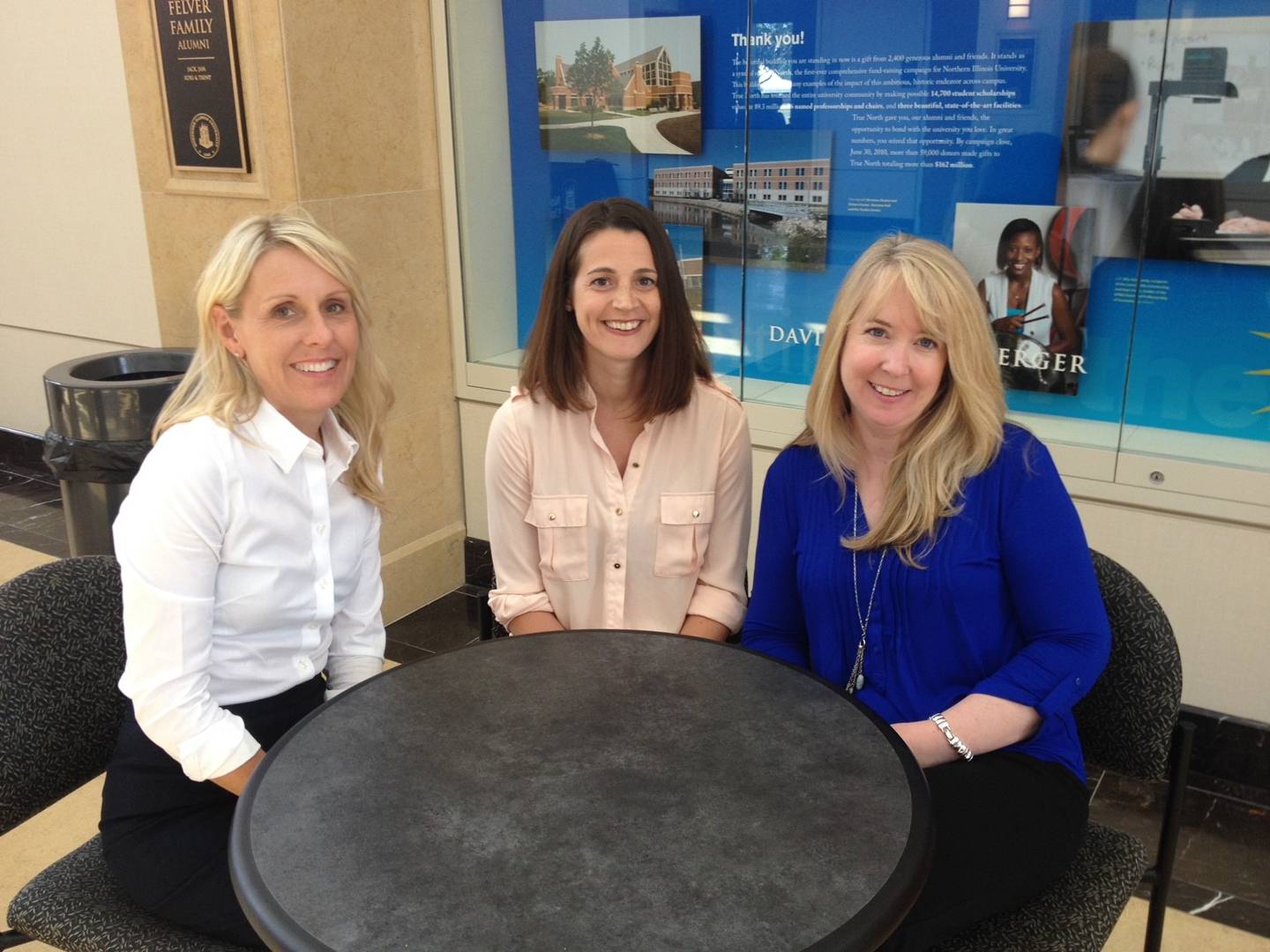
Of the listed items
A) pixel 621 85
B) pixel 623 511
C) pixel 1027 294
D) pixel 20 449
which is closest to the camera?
pixel 623 511

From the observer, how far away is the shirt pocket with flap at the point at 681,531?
7.42 feet

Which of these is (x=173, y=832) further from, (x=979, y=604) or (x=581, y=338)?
(x=979, y=604)

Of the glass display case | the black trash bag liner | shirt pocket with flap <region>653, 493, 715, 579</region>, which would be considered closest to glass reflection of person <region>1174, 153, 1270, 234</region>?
the glass display case

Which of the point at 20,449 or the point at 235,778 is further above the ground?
the point at 235,778

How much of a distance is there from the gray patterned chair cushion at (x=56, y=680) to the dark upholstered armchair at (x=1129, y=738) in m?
1.52

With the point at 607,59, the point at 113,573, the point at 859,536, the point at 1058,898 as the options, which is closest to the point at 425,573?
the point at 607,59

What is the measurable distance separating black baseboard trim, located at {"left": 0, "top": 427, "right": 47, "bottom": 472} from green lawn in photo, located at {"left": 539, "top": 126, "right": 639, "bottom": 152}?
131 inches

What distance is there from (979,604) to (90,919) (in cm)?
146

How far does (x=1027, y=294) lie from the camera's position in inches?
123

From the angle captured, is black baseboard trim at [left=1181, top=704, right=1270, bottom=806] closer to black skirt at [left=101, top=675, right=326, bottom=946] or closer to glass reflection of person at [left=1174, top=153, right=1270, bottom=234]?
glass reflection of person at [left=1174, top=153, right=1270, bottom=234]

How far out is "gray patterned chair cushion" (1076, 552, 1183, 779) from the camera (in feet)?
6.01

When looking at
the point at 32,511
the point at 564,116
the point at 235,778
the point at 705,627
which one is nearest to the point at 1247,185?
the point at 705,627

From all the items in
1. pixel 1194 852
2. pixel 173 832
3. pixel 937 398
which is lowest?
pixel 1194 852

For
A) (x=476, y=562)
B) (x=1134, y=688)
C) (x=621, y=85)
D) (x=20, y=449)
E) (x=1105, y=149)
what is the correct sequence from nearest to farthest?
(x=1134, y=688), (x=1105, y=149), (x=621, y=85), (x=476, y=562), (x=20, y=449)
